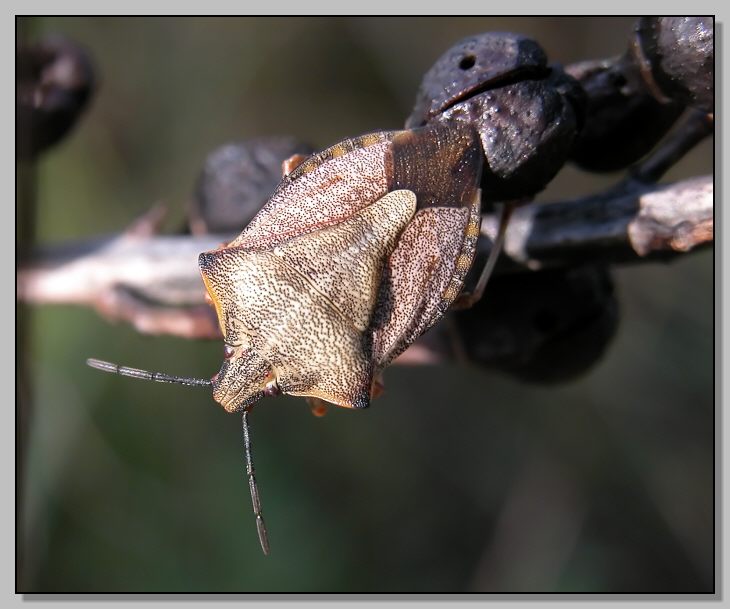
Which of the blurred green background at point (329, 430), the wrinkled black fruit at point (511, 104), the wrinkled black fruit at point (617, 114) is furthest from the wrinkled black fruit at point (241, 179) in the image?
the blurred green background at point (329, 430)

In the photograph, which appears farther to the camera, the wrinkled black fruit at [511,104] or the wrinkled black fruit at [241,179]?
the wrinkled black fruit at [241,179]

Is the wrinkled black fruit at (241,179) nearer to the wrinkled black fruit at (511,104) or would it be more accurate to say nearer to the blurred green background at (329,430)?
the wrinkled black fruit at (511,104)

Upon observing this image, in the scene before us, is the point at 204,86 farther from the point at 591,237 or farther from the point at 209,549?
the point at 591,237

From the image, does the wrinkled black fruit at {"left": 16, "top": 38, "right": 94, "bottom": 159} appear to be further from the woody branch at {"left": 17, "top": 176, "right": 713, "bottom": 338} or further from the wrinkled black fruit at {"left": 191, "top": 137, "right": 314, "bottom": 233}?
the wrinkled black fruit at {"left": 191, "top": 137, "right": 314, "bottom": 233}

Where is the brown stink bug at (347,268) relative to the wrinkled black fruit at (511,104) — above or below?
below

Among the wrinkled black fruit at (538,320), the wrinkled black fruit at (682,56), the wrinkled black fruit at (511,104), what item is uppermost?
the wrinkled black fruit at (682,56)

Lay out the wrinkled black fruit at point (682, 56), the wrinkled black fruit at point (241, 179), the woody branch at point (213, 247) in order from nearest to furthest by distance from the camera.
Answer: the wrinkled black fruit at point (682, 56) → the woody branch at point (213, 247) → the wrinkled black fruit at point (241, 179)

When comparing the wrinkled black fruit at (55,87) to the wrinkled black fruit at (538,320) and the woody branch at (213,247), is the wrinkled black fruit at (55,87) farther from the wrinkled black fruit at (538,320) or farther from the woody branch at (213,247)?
the wrinkled black fruit at (538,320)

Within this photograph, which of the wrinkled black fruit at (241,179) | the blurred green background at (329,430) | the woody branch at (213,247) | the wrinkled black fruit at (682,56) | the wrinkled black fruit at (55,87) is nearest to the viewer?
the wrinkled black fruit at (682,56)
